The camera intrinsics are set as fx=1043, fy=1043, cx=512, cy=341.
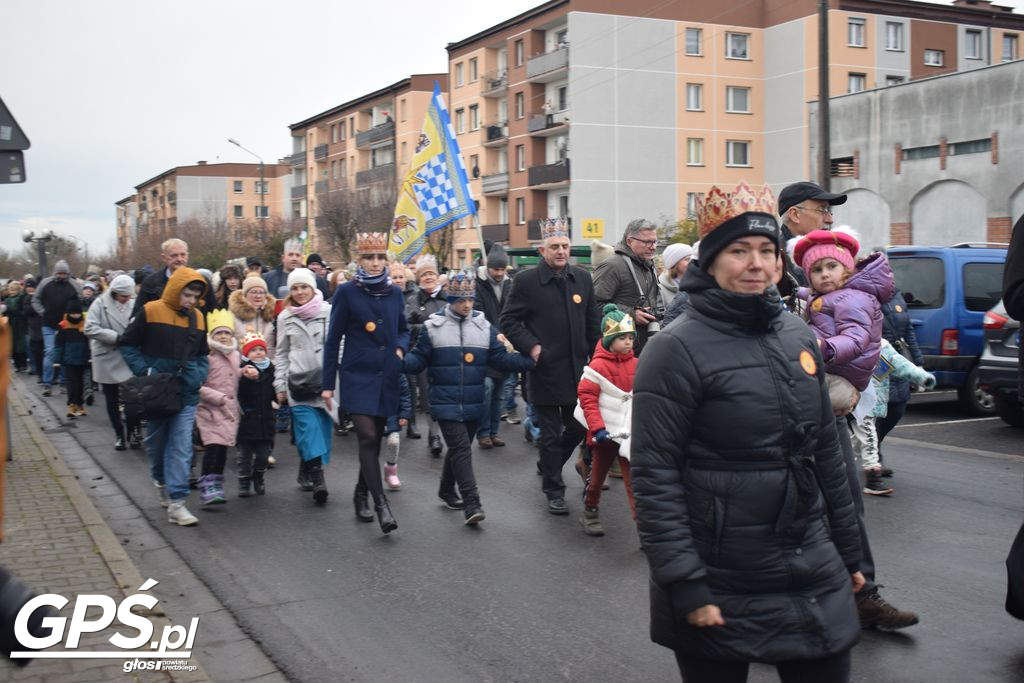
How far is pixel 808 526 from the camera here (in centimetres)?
313

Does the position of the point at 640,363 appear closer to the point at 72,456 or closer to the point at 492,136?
the point at 72,456

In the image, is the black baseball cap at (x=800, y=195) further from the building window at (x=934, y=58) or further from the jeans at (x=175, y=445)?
the building window at (x=934, y=58)

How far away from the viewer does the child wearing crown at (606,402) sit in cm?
751

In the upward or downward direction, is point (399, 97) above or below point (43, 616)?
above

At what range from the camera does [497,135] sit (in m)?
59.8

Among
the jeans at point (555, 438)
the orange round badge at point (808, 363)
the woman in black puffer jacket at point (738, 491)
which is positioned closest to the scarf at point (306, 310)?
the jeans at point (555, 438)

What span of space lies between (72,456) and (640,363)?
10.00 meters

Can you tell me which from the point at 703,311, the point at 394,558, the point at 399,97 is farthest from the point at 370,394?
the point at 399,97

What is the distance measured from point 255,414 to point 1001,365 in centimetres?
832

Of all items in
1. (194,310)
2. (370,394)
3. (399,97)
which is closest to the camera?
(370,394)

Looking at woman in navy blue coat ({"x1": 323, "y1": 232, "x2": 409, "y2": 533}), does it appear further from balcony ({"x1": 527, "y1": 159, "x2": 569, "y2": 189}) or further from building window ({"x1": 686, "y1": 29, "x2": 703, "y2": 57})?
building window ({"x1": 686, "y1": 29, "x2": 703, "y2": 57})

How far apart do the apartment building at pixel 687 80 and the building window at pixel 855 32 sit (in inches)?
2.7

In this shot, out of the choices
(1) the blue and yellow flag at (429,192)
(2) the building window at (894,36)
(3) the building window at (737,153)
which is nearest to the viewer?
(1) the blue and yellow flag at (429,192)

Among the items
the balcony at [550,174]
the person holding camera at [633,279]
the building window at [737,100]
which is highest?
the building window at [737,100]
